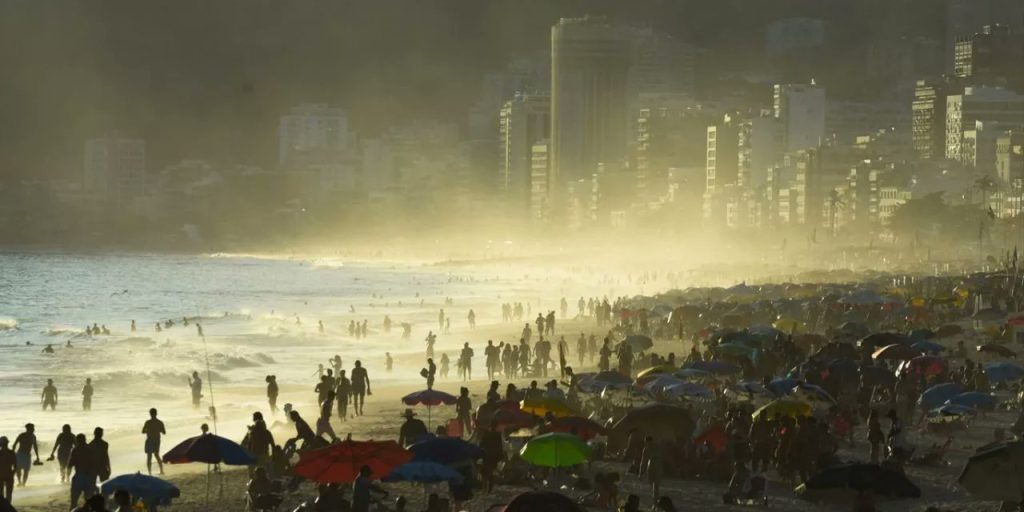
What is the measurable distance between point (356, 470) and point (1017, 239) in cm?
9754

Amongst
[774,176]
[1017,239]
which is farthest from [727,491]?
[774,176]

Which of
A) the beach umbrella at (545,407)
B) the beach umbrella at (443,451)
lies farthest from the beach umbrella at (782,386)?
the beach umbrella at (443,451)

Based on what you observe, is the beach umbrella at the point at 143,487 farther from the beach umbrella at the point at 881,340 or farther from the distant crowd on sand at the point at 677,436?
the beach umbrella at the point at 881,340

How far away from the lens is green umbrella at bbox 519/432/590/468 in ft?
65.7

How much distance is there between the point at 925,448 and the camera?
2447 cm

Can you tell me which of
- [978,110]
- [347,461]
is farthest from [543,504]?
[978,110]

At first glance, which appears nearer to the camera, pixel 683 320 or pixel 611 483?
pixel 611 483

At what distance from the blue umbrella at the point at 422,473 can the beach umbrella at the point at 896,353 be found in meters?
13.4

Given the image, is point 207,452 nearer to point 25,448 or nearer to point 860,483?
point 25,448

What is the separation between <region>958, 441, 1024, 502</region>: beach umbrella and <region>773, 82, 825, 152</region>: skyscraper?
6937 inches

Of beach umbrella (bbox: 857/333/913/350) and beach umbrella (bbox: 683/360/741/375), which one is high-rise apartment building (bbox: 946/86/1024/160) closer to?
beach umbrella (bbox: 857/333/913/350)

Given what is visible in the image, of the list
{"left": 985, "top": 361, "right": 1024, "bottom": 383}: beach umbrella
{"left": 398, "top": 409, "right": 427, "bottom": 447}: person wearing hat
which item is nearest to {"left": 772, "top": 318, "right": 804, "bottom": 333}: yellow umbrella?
{"left": 985, "top": 361, "right": 1024, "bottom": 383}: beach umbrella

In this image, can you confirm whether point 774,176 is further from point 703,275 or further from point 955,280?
point 955,280

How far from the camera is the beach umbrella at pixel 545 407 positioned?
24.4 meters
